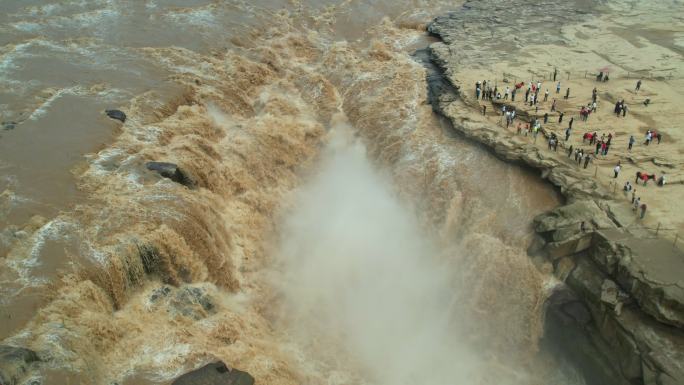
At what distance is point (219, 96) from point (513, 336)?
61.1 ft

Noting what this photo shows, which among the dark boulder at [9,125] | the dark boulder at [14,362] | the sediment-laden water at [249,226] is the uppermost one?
the dark boulder at [14,362]

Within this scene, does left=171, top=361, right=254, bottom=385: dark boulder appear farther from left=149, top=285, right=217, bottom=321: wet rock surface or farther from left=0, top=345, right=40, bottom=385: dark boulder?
left=0, top=345, right=40, bottom=385: dark boulder

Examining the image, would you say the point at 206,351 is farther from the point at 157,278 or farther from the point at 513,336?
the point at 513,336

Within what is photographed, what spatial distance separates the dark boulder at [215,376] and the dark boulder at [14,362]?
3602 mm

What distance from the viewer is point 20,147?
A: 22.2 m

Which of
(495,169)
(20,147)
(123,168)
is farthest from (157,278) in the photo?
(495,169)

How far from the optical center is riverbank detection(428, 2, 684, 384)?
1673cm

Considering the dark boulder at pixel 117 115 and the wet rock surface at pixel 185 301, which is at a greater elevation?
the dark boulder at pixel 117 115

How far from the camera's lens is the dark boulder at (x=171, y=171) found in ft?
70.8

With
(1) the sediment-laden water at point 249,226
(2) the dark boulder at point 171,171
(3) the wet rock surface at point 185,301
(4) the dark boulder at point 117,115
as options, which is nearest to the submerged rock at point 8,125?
(1) the sediment-laden water at point 249,226

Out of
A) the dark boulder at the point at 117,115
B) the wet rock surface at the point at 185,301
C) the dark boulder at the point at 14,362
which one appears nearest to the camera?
the dark boulder at the point at 14,362

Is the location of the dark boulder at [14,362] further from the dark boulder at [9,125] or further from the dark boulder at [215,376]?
the dark boulder at [9,125]

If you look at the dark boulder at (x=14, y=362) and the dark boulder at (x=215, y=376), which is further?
the dark boulder at (x=215, y=376)

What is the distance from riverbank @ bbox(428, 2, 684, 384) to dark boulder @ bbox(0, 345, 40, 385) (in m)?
16.1
